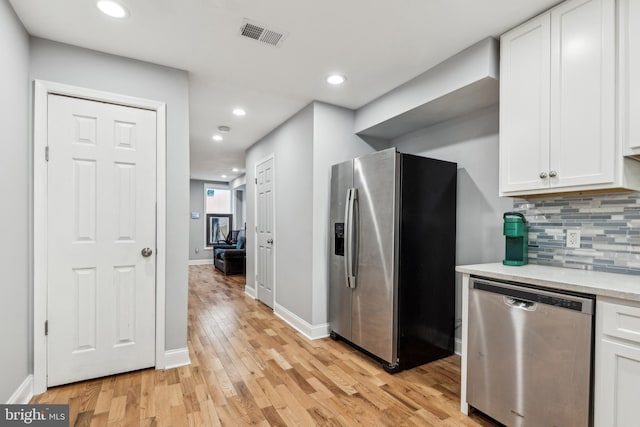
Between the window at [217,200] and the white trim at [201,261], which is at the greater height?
the window at [217,200]

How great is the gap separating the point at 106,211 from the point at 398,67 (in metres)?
2.61

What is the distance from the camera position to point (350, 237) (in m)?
2.91

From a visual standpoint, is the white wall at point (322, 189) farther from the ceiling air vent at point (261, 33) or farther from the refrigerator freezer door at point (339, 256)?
the ceiling air vent at point (261, 33)

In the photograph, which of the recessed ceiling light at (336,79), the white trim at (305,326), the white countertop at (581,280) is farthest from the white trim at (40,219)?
the white countertop at (581,280)

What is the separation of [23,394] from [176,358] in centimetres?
93

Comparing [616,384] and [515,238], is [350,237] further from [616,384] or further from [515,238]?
[616,384]

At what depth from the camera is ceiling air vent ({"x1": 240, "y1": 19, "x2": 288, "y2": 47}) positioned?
2.08 meters

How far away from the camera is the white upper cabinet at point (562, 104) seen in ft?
5.49

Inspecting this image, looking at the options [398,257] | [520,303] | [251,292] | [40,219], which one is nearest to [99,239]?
[40,219]

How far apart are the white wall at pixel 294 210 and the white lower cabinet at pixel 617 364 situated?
2.36 meters

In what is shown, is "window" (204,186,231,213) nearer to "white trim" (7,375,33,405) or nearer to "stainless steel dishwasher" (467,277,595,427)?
"white trim" (7,375,33,405)

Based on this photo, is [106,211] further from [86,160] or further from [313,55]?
→ [313,55]

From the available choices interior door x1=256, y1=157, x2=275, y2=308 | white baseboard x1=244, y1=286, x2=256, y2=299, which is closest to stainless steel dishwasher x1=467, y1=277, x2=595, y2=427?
interior door x1=256, y1=157, x2=275, y2=308

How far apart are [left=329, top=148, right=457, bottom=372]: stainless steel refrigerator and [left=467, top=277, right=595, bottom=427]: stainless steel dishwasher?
2.16 feet
